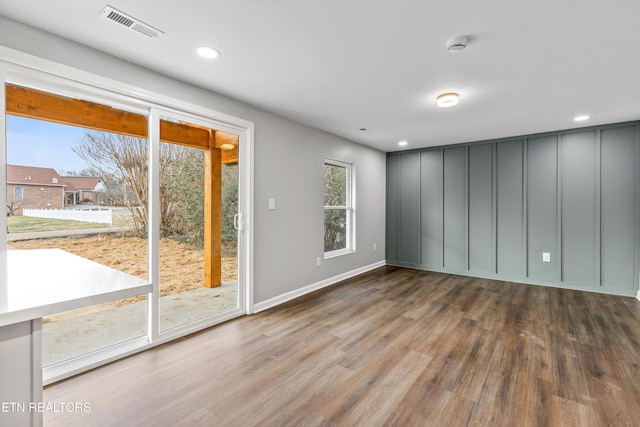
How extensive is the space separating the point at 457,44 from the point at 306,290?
322cm

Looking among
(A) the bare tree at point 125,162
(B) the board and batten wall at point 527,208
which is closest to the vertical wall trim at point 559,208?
(B) the board and batten wall at point 527,208

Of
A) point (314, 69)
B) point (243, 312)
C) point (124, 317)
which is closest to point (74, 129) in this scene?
point (124, 317)

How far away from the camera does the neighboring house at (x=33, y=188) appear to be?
1848mm

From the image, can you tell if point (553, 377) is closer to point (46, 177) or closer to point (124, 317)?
point (124, 317)

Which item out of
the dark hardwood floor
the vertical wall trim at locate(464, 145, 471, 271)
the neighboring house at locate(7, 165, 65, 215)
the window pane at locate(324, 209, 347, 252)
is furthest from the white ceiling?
the dark hardwood floor

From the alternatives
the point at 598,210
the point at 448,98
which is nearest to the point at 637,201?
the point at 598,210

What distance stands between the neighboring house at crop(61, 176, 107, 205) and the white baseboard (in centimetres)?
186

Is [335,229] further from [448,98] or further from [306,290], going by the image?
[448,98]

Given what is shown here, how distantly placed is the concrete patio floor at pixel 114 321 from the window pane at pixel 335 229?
195cm

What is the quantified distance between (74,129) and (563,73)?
12.9 ft

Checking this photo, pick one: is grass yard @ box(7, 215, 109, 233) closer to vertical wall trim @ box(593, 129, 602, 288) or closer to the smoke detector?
the smoke detector

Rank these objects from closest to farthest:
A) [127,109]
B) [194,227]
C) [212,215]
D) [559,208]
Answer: [127,109]
[194,227]
[212,215]
[559,208]

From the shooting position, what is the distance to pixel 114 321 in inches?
98.7

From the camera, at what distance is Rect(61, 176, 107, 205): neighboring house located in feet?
6.91
